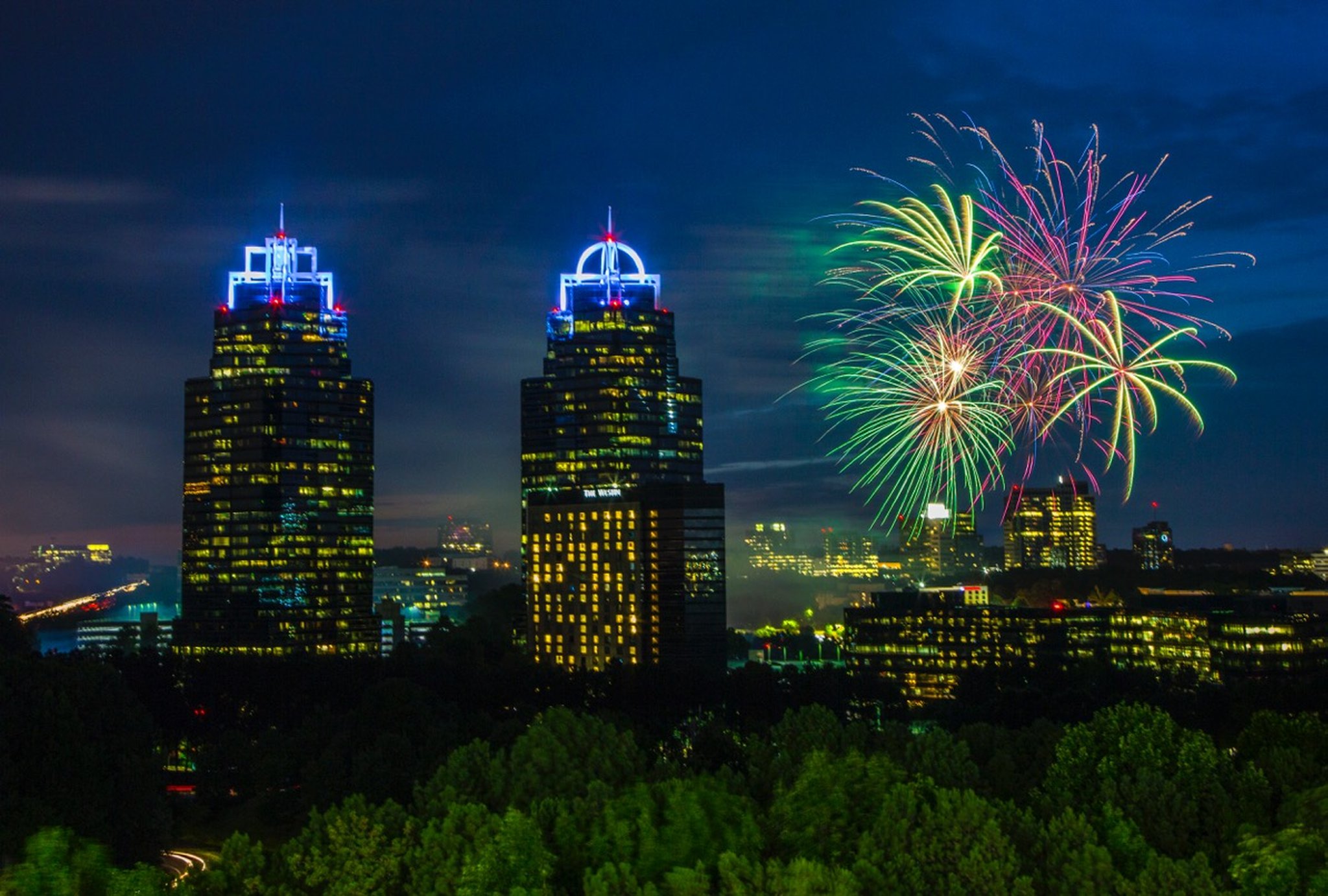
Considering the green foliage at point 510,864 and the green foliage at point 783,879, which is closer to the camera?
the green foliage at point 783,879

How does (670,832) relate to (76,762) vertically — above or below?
below

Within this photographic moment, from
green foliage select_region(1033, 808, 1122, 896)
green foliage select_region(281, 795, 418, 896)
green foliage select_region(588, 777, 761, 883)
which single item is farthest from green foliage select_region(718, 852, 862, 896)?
green foliage select_region(281, 795, 418, 896)

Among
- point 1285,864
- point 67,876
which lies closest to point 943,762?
point 1285,864

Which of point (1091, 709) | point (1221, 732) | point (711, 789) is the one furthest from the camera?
point (1091, 709)

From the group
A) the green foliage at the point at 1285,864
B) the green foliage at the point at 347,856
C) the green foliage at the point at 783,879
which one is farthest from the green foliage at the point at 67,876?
the green foliage at the point at 1285,864

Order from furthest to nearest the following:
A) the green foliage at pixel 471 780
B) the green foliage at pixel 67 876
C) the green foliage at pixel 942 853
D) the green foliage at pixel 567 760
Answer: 1. the green foliage at pixel 567 760
2. the green foliage at pixel 471 780
3. the green foliage at pixel 942 853
4. the green foliage at pixel 67 876

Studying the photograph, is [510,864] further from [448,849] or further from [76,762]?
[76,762]

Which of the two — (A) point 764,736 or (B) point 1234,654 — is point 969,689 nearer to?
(B) point 1234,654

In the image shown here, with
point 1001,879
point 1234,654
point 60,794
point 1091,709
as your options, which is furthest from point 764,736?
point 1234,654

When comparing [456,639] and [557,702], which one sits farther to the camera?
[456,639]

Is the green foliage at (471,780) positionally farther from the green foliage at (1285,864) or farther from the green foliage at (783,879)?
the green foliage at (1285,864)

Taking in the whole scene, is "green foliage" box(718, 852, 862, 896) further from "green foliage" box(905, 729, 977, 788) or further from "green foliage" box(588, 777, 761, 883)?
"green foliage" box(905, 729, 977, 788)
